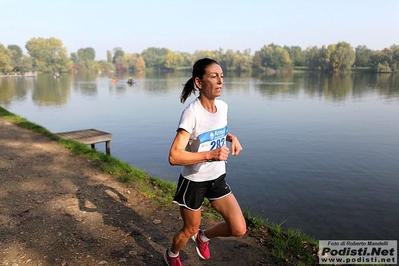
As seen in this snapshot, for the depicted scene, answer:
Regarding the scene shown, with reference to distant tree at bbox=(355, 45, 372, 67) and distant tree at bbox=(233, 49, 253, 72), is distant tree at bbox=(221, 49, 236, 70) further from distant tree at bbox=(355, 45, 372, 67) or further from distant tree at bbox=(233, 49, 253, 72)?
distant tree at bbox=(355, 45, 372, 67)

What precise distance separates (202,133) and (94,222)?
2.80m

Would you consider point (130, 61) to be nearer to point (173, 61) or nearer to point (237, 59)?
point (173, 61)

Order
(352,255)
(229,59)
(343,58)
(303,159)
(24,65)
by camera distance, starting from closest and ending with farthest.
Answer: (352,255) → (303,159) → (343,58) → (24,65) → (229,59)

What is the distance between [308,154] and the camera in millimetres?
13375

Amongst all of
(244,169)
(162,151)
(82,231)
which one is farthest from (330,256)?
(162,151)

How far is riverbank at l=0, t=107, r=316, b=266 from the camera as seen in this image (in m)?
4.02

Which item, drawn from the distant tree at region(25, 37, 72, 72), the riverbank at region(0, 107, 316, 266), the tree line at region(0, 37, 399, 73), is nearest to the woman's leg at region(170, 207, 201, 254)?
the riverbank at region(0, 107, 316, 266)

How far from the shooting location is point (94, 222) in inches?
191

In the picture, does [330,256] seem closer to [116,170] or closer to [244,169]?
[116,170]

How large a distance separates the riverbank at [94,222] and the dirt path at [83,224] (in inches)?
0.5

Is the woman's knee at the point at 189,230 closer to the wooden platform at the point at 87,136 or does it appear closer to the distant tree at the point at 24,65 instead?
the wooden platform at the point at 87,136

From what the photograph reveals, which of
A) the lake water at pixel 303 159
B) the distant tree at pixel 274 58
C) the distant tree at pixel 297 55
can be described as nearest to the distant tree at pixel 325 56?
the distant tree at pixel 274 58

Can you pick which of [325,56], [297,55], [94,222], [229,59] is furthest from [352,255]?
[297,55]

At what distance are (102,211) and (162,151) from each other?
8.99m
